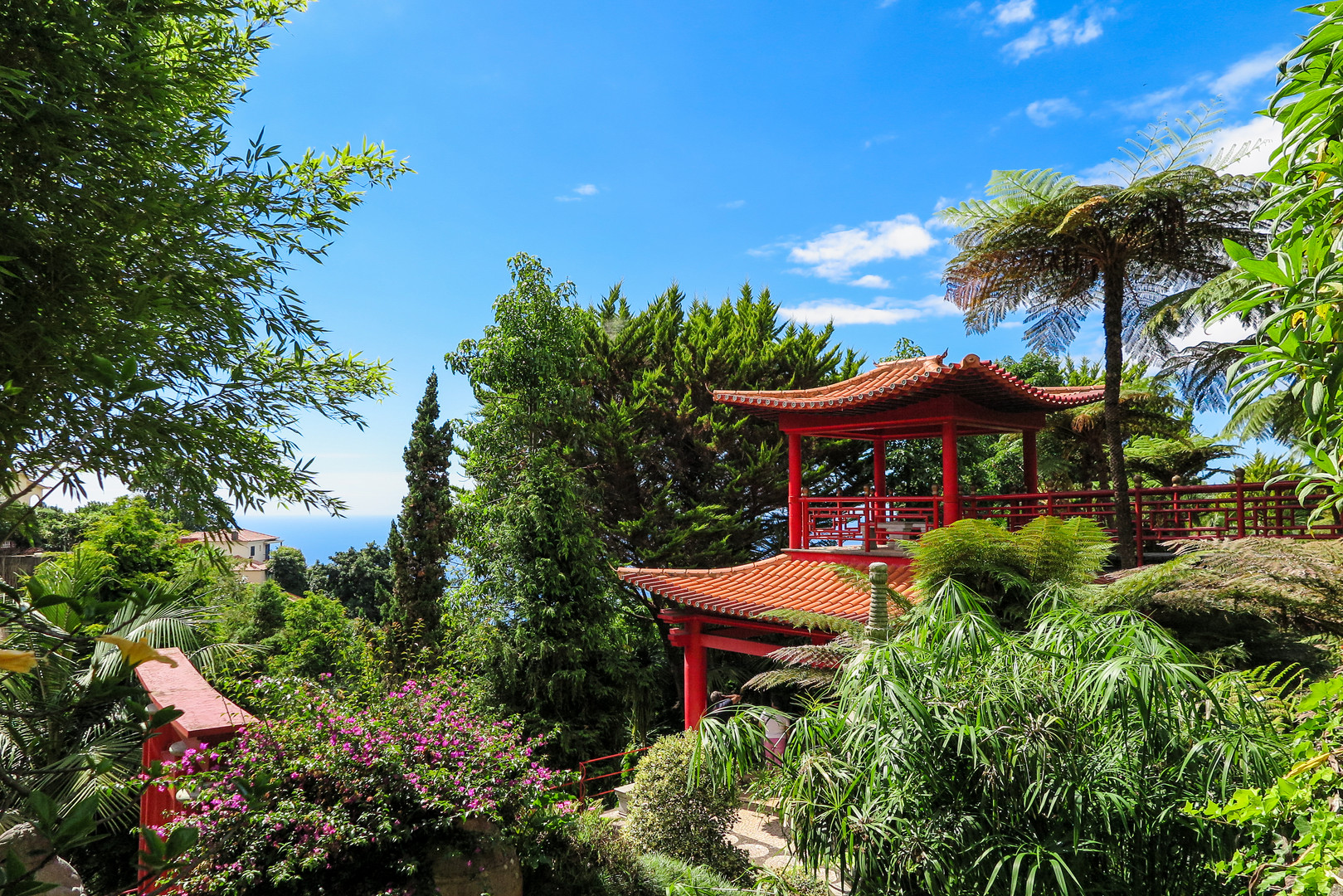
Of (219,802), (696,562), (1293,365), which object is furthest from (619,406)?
(1293,365)

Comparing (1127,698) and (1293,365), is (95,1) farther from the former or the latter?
(1127,698)

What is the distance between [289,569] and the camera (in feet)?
109

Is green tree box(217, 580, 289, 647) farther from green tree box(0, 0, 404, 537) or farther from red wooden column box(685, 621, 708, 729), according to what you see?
green tree box(0, 0, 404, 537)

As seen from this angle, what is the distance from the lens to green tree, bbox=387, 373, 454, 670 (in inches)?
573

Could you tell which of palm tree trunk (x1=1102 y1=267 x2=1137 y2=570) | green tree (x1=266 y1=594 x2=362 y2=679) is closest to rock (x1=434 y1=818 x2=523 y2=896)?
palm tree trunk (x1=1102 y1=267 x2=1137 y2=570)

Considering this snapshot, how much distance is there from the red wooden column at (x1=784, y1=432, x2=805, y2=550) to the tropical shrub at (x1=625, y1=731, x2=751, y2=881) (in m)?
3.72

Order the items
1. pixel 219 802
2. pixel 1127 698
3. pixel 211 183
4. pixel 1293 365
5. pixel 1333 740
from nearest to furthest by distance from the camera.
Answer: pixel 1293 365
pixel 1333 740
pixel 1127 698
pixel 211 183
pixel 219 802

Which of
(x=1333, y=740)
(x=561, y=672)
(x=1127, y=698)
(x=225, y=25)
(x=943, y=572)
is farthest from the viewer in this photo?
(x=561, y=672)

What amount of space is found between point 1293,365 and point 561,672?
35.6 feet

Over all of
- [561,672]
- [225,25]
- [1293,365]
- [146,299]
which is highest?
[225,25]

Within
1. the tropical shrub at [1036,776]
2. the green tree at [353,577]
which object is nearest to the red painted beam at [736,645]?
the tropical shrub at [1036,776]

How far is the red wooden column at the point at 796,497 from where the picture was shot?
9547mm

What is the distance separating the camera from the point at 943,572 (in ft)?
21.3

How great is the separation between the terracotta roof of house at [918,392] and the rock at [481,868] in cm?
548
